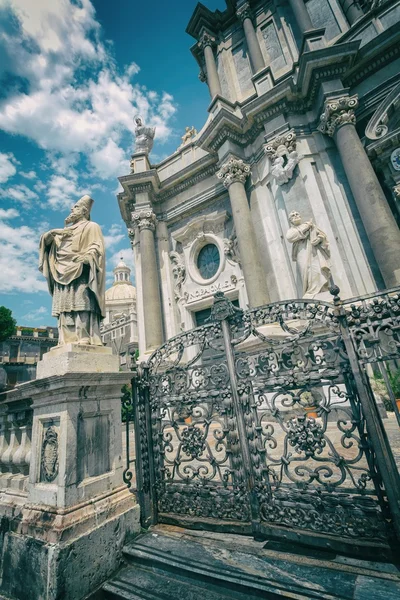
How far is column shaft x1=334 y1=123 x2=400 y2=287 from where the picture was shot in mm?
6824

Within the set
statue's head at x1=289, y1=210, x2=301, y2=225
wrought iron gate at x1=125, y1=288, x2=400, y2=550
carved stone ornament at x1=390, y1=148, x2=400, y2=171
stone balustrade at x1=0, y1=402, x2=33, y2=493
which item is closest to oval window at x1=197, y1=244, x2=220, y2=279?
statue's head at x1=289, y1=210, x2=301, y2=225

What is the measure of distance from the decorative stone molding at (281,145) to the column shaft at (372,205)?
1379mm

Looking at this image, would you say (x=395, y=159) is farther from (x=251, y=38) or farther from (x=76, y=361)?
(x=76, y=361)

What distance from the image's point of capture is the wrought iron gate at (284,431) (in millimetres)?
2428

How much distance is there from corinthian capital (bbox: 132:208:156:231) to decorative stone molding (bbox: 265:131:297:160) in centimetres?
574

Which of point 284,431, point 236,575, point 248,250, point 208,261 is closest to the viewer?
point 236,575

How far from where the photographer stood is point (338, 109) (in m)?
8.09

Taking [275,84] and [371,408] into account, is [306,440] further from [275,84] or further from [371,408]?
[275,84]

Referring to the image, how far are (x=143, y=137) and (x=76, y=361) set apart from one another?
46.6 feet

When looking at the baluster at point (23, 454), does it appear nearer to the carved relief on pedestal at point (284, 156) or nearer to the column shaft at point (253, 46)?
the carved relief on pedestal at point (284, 156)

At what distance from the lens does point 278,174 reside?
9.02 meters

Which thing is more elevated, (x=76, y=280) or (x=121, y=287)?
(x=121, y=287)

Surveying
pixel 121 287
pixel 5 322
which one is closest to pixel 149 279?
pixel 5 322

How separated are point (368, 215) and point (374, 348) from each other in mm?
6023
